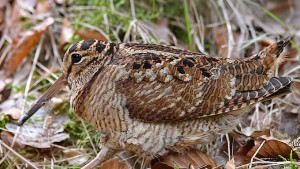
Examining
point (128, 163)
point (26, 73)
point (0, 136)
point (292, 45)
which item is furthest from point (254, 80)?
point (26, 73)

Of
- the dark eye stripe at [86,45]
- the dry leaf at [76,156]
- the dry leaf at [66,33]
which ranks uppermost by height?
the dark eye stripe at [86,45]

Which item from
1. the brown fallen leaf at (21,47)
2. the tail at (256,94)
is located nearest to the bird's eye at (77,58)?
the tail at (256,94)

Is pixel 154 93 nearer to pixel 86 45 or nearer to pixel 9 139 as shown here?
pixel 86 45

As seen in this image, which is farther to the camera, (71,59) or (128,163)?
(128,163)

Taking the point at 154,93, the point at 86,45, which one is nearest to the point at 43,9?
the point at 86,45

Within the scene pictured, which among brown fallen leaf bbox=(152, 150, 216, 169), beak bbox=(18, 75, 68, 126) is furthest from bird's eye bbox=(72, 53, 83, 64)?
brown fallen leaf bbox=(152, 150, 216, 169)

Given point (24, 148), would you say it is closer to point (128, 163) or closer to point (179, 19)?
point (128, 163)

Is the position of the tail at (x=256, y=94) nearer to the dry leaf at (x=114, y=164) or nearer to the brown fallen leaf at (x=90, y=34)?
the dry leaf at (x=114, y=164)
